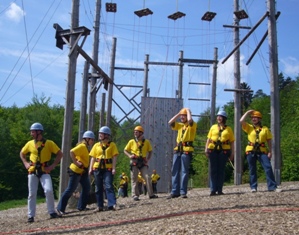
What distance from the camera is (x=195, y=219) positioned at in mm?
7586

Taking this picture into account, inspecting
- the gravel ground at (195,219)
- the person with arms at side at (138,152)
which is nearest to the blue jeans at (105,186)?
the gravel ground at (195,219)

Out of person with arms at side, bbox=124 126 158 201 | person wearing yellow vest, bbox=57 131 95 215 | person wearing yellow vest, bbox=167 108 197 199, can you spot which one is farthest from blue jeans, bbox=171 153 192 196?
person wearing yellow vest, bbox=57 131 95 215

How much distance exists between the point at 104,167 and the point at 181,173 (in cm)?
191

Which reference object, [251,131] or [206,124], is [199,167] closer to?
[206,124]

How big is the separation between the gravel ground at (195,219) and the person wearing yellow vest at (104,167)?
21.9 inches

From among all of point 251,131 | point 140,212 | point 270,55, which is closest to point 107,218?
point 140,212

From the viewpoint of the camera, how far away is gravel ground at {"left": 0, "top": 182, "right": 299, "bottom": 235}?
22.7 ft

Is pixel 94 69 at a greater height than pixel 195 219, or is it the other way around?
pixel 94 69

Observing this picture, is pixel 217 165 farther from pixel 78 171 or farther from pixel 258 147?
pixel 78 171

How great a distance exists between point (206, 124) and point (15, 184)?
20.8m

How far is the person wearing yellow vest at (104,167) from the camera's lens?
35.7ft

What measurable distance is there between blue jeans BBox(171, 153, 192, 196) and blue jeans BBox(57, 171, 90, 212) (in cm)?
203

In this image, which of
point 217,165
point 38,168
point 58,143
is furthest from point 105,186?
point 58,143

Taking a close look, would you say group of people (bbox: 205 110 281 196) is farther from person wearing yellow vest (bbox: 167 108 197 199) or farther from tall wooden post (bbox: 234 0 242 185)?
tall wooden post (bbox: 234 0 242 185)
